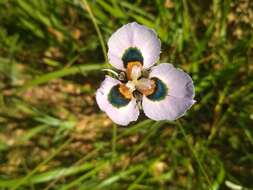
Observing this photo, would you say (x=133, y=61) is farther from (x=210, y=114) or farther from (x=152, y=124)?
(x=210, y=114)

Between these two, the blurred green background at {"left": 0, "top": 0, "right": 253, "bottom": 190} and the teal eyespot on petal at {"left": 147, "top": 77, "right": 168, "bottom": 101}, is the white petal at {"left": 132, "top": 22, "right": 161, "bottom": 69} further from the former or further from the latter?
the blurred green background at {"left": 0, "top": 0, "right": 253, "bottom": 190}

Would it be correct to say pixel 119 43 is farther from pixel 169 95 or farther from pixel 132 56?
pixel 169 95

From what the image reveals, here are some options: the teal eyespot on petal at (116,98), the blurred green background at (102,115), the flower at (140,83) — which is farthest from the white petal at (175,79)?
the blurred green background at (102,115)

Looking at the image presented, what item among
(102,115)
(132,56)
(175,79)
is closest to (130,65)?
(132,56)

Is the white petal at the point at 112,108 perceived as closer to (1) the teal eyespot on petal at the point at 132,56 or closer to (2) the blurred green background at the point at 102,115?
(1) the teal eyespot on petal at the point at 132,56

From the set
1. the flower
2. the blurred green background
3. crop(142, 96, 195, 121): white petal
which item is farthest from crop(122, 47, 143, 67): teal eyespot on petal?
the blurred green background

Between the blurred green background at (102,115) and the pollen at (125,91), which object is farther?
the blurred green background at (102,115)

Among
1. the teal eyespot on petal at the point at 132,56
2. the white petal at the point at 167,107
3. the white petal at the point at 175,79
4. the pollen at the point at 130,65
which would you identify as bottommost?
the white petal at the point at 167,107

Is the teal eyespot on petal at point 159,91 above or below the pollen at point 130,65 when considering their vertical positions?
below
